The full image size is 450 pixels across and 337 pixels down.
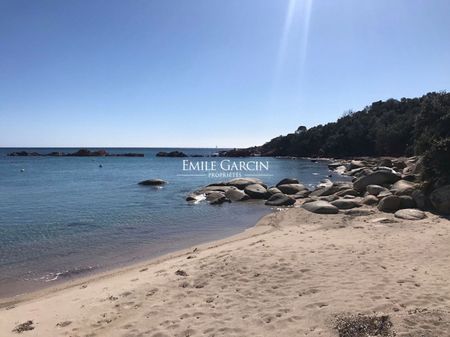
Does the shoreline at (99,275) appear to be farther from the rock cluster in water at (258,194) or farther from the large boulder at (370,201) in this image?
the rock cluster in water at (258,194)

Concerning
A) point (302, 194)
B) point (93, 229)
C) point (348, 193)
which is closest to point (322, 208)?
point (348, 193)

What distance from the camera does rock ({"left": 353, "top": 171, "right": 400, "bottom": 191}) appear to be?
24984 millimetres

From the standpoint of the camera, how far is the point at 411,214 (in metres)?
15.8

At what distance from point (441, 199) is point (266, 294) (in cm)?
1159

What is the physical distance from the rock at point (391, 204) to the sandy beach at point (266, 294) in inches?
208

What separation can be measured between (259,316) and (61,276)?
7.41 m

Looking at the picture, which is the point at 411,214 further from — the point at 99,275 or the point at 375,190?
the point at 99,275

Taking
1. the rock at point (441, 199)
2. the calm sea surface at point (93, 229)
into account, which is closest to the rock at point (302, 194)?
the calm sea surface at point (93, 229)

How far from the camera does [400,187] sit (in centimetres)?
2109

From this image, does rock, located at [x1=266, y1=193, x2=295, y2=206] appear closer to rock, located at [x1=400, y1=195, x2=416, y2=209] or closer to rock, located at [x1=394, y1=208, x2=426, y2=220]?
rock, located at [x1=400, y1=195, x2=416, y2=209]

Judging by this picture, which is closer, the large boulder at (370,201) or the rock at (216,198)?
the large boulder at (370,201)

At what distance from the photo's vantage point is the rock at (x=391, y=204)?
17.8m

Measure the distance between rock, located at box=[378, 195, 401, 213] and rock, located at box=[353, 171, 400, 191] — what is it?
269 inches

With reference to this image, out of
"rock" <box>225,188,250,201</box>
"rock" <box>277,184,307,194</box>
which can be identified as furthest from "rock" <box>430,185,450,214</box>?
"rock" <box>225,188,250,201</box>
